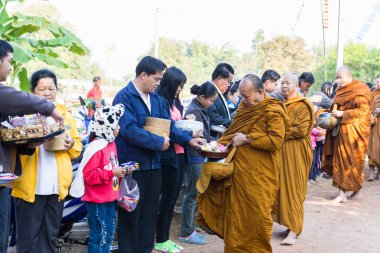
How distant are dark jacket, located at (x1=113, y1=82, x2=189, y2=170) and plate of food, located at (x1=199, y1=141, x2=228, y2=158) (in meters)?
0.57

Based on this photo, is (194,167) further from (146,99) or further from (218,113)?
(146,99)

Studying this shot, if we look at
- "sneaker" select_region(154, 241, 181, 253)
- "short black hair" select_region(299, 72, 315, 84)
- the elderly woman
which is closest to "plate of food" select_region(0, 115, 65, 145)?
the elderly woman

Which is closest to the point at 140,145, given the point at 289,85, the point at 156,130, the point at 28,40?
the point at 156,130

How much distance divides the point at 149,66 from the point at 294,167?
101 inches

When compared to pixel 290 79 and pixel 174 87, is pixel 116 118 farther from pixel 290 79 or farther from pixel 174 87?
pixel 290 79

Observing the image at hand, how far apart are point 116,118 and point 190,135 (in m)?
1.05

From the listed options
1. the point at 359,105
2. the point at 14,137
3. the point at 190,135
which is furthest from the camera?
the point at 359,105

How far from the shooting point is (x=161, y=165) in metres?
4.95

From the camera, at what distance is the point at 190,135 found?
15.3 ft

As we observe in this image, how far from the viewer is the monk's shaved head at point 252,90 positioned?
15.6ft

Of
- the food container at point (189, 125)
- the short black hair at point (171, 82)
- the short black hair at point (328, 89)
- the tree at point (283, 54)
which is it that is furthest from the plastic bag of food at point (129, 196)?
the tree at point (283, 54)

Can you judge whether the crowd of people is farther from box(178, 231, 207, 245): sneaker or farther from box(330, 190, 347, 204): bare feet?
box(330, 190, 347, 204): bare feet

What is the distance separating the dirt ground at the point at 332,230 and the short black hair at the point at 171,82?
71.3 inches

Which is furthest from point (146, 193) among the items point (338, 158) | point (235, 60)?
point (235, 60)
